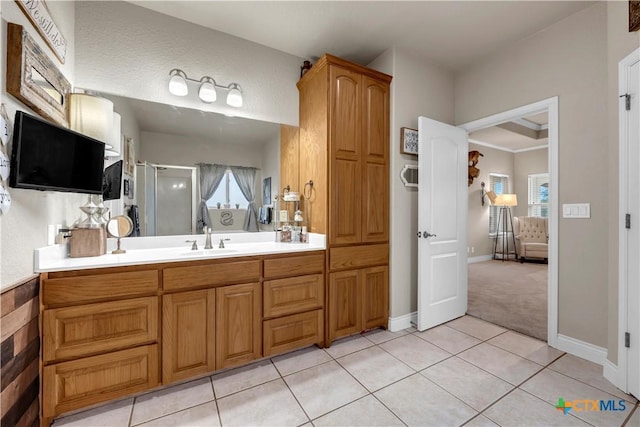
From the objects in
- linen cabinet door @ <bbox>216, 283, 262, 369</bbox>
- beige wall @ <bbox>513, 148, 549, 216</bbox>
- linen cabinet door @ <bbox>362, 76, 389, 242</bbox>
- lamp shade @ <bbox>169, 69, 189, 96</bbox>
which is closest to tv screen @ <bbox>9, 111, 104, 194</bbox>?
lamp shade @ <bbox>169, 69, 189, 96</bbox>

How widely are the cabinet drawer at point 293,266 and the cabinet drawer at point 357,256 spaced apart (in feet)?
0.41

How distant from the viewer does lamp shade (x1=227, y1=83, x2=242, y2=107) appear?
242 cm

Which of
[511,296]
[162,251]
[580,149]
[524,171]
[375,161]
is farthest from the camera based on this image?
[524,171]

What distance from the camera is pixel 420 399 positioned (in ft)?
5.45

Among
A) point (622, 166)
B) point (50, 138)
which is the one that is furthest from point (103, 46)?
point (622, 166)

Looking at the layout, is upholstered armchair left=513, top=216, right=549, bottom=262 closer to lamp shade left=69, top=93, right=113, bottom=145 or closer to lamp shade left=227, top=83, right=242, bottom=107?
lamp shade left=227, top=83, right=242, bottom=107

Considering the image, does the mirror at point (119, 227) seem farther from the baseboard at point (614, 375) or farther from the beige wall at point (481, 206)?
the beige wall at point (481, 206)

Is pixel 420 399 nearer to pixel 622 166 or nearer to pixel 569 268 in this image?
pixel 569 268

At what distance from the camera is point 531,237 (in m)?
6.11

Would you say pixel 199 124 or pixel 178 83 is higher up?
pixel 178 83

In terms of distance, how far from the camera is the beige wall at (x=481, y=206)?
603cm

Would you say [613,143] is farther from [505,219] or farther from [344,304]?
[505,219]

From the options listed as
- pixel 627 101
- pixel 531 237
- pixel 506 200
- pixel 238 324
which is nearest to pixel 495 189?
pixel 506 200

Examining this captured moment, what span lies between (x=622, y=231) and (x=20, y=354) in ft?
11.1
